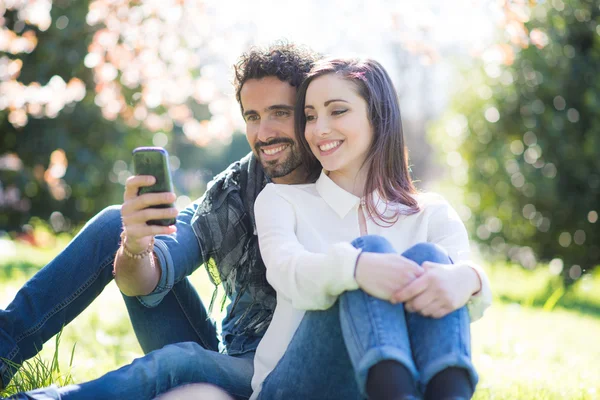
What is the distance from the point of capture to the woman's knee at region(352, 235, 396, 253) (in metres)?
1.88

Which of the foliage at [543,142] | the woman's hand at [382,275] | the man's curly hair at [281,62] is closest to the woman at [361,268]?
the woman's hand at [382,275]

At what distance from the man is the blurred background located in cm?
Result: 349

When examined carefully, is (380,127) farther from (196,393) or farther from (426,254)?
(196,393)

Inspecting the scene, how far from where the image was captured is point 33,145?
7672 millimetres

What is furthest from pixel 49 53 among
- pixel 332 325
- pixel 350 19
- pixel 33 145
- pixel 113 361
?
pixel 332 325

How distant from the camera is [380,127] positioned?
7.89 ft

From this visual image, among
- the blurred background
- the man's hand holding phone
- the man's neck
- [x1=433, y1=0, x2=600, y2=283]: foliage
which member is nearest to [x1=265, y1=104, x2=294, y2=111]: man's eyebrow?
the man's neck

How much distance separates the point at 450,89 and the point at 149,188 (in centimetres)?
716

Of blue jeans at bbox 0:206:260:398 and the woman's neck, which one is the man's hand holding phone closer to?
blue jeans at bbox 0:206:260:398

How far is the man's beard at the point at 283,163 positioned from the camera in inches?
104

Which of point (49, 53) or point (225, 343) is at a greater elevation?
point (49, 53)

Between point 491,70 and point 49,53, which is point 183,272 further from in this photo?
Result: point 491,70

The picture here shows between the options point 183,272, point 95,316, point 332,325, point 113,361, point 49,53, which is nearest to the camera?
point 332,325

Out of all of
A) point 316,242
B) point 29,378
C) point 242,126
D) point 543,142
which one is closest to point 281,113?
point 316,242
